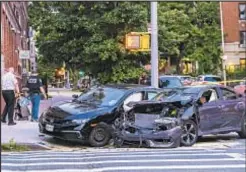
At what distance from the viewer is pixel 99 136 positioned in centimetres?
1071

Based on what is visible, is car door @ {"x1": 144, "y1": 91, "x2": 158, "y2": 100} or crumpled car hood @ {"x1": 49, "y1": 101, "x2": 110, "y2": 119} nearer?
crumpled car hood @ {"x1": 49, "y1": 101, "x2": 110, "y2": 119}

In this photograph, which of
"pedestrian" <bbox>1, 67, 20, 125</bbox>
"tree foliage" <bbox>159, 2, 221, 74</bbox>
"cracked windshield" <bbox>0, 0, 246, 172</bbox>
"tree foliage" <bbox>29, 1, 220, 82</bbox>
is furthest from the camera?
"tree foliage" <bbox>159, 2, 221, 74</bbox>

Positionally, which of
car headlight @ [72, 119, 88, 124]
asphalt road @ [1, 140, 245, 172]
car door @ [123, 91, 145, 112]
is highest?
car door @ [123, 91, 145, 112]

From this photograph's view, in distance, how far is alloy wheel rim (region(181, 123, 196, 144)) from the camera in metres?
11.0

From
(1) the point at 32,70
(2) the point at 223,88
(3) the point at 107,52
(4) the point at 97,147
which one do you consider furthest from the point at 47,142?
(1) the point at 32,70

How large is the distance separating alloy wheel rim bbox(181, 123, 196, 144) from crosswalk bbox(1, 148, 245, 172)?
2.57ft

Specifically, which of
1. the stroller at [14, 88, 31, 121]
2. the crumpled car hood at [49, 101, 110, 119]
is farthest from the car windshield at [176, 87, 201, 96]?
the stroller at [14, 88, 31, 121]

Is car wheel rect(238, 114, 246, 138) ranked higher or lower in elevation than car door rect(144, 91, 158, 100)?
lower

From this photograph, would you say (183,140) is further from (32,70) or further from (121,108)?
(32,70)

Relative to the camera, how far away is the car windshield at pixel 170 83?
1121cm

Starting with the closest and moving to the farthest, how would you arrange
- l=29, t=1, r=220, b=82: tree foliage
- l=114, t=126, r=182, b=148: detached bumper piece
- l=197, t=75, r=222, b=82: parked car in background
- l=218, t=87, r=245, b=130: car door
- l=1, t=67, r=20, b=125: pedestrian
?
l=1, t=67, r=20, b=125: pedestrian → l=29, t=1, r=220, b=82: tree foliage → l=197, t=75, r=222, b=82: parked car in background → l=114, t=126, r=182, b=148: detached bumper piece → l=218, t=87, r=245, b=130: car door

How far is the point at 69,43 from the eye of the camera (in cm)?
827

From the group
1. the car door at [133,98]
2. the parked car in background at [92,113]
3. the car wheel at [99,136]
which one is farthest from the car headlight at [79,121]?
the car door at [133,98]

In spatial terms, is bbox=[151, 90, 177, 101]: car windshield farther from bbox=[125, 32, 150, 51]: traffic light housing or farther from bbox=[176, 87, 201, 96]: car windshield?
bbox=[125, 32, 150, 51]: traffic light housing
